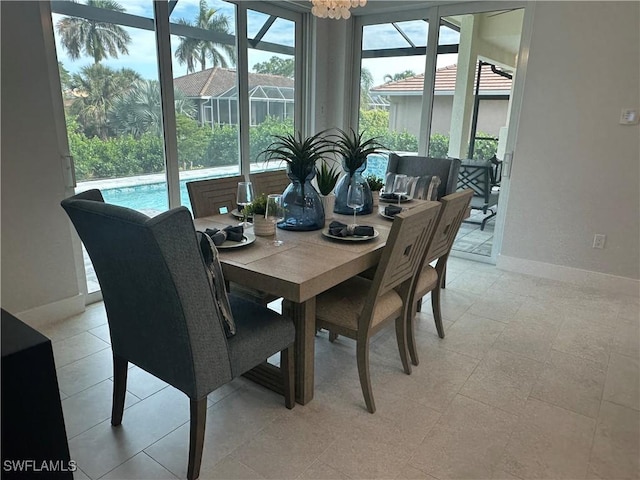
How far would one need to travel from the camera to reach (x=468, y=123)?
4145 millimetres

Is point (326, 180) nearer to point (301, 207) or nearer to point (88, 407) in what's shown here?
point (301, 207)

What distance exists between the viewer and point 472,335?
2.76m

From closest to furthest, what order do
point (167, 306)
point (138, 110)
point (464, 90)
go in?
1. point (167, 306)
2. point (138, 110)
3. point (464, 90)

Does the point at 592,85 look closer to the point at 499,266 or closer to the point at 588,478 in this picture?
the point at 499,266

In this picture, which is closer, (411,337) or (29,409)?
(29,409)

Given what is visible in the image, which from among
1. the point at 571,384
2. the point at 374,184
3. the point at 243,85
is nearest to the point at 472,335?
the point at 571,384

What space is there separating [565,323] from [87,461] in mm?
2926

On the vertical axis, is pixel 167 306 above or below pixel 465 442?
above

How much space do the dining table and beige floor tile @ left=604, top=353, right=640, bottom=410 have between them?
4.70ft

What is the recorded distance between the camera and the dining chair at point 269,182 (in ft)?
9.77

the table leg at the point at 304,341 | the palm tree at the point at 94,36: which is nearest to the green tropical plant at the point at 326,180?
the table leg at the point at 304,341

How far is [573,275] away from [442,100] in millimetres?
2025

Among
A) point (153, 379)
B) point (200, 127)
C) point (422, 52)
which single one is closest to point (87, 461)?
point (153, 379)

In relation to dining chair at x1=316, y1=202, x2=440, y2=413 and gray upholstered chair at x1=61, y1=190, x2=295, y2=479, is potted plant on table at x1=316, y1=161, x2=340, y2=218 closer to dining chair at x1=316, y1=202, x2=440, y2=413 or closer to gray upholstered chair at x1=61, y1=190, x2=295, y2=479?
dining chair at x1=316, y1=202, x2=440, y2=413
